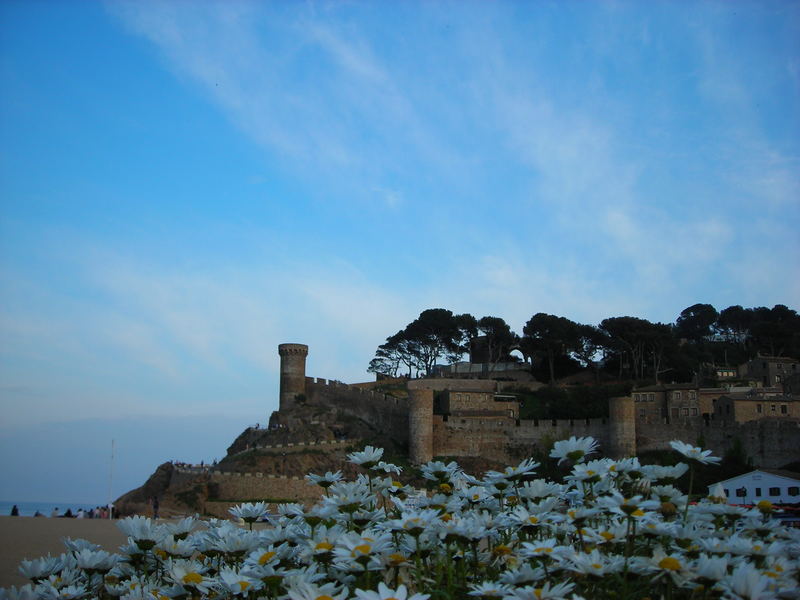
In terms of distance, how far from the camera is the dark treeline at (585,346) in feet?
229

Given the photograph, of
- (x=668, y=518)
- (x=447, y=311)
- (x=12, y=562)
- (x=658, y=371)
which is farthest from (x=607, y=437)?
(x=668, y=518)

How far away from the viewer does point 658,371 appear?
68.9 metres

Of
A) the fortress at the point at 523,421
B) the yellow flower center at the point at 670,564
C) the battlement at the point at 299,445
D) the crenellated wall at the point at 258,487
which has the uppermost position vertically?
the fortress at the point at 523,421

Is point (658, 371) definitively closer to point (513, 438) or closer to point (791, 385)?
point (791, 385)

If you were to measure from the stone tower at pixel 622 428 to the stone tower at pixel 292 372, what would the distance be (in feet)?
84.9

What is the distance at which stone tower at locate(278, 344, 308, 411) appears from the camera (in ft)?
214

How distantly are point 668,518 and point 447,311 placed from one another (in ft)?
242

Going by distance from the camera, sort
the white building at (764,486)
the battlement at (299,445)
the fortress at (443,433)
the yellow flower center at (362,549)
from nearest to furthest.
→ 1. the yellow flower center at (362,549)
2. the white building at (764,486)
3. the fortress at (443,433)
4. the battlement at (299,445)

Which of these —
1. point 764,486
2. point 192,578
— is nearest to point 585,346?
point 764,486

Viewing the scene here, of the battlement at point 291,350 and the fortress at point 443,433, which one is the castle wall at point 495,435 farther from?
the battlement at point 291,350

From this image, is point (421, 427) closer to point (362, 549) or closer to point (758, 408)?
point (758, 408)

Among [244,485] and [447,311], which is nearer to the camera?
[244,485]

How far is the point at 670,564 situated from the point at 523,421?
52.0 meters

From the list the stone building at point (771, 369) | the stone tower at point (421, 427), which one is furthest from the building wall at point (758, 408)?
the stone tower at point (421, 427)
